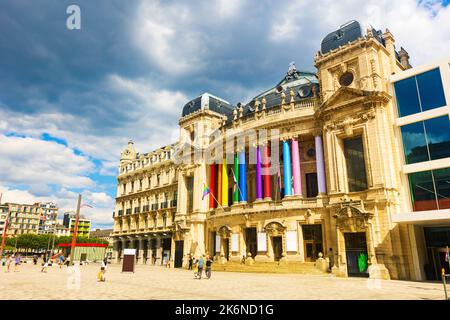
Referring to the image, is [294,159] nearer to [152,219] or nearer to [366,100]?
[366,100]

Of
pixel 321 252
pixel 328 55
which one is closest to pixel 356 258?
pixel 321 252

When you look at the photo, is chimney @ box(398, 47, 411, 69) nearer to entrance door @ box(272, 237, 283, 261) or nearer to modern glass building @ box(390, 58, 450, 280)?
modern glass building @ box(390, 58, 450, 280)

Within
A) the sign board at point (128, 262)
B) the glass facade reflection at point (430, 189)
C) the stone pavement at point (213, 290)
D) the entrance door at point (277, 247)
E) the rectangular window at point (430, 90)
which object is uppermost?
the rectangular window at point (430, 90)

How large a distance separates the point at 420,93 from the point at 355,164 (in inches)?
333

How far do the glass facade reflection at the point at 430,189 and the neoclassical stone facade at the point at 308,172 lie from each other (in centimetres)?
153

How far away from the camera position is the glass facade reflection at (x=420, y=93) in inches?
1154

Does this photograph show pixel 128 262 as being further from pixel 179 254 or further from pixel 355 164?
pixel 355 164

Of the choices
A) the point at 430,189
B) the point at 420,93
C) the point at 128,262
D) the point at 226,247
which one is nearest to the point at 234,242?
the point at 226,247

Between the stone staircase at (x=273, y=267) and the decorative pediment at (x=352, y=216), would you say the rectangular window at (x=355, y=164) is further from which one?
the stone staircase at (x=273, y=267)

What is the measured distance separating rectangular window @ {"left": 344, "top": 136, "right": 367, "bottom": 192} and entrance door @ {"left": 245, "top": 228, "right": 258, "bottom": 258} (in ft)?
41.3

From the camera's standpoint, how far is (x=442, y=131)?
28484mm

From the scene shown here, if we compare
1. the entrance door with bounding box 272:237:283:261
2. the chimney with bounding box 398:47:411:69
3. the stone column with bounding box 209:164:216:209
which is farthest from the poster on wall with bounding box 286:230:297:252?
the chimney with bounding box 398:47:411:69

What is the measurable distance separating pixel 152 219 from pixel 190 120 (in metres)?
21.7

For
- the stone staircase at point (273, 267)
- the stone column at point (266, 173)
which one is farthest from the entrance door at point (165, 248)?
the stone column at point (266, 173)
